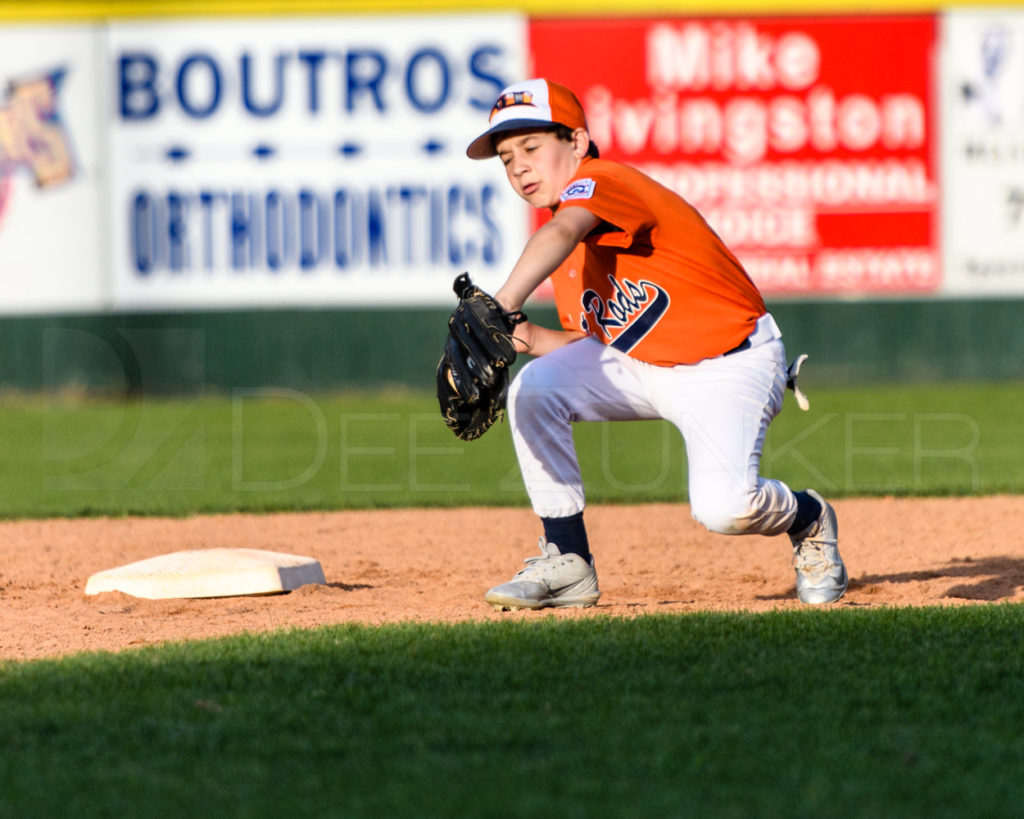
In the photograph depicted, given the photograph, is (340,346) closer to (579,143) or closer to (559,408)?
(559,408)

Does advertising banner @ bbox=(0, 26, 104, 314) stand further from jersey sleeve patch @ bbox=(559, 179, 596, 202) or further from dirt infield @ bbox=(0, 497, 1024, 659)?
jersey sleeve patch @ bbox=(559, 179, 596, 202)

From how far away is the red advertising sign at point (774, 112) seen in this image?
44.1ft

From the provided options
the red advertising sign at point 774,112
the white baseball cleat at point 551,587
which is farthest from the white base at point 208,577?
the red advertising sign at point 774,112

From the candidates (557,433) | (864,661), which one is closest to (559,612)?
(557,433)

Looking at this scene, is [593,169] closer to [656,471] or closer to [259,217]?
[656,471]

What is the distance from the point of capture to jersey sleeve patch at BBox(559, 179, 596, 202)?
377cm

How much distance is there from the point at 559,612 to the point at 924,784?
1.75 m

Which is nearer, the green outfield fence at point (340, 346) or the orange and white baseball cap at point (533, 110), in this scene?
the orange and white baseball cap at point (533, 110)

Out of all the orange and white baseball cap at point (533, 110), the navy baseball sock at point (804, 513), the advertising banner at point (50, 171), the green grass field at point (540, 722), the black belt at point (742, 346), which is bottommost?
the green grass field at point (540, 722)

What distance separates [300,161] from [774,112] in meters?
4.53

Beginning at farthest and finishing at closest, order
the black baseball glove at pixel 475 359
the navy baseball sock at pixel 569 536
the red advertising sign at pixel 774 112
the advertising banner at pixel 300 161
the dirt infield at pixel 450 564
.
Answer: the advertising banner at pixel 300 161 → the red advertising sign at pixel 774 112 → the navy baseball sock at pixel 569 536 → the dirt infield at pixel 450 564 → the black baseball glove at pixel 475 359

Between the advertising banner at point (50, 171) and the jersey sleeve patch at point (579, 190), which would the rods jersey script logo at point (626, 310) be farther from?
the advertising banner at point (50, 171)

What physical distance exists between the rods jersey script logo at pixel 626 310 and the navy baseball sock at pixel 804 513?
0.67 metres

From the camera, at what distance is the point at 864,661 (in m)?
3.37
